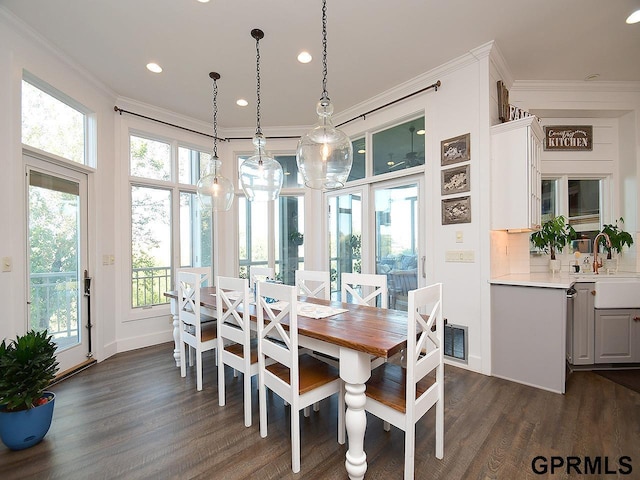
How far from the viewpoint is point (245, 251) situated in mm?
4934

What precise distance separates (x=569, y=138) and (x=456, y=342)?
9.64ft

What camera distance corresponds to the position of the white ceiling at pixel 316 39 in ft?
7.81

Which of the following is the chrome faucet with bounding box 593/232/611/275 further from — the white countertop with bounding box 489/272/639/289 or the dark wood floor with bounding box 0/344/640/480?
the dark wood floor with bounding box 0/344/640/480

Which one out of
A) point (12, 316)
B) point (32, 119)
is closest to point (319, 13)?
point (32, 119)

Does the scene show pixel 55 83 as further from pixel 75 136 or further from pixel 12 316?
pixel 12 316

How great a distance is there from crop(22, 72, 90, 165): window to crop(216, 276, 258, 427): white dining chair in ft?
7.62

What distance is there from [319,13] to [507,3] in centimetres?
151

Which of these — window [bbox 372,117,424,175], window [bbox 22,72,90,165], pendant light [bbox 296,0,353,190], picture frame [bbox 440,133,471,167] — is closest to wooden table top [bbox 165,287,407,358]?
pendant light [bbox 296,0,353,190]

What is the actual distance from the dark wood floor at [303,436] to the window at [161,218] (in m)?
1.64

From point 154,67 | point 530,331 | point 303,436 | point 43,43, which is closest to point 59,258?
point 43,43

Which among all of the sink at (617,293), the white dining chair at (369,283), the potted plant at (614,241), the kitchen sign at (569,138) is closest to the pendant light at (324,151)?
the white dining chair at (369,283)

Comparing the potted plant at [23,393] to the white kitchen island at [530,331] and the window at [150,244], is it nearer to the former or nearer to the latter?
the window at [150,244]

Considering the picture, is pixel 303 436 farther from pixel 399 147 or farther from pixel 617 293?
pixel 399 147

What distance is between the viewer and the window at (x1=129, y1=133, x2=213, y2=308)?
4027 millimetres
